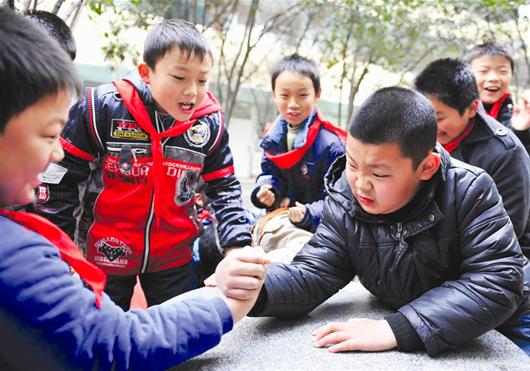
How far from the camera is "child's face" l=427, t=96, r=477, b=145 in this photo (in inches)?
91.4

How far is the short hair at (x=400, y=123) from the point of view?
1.50m

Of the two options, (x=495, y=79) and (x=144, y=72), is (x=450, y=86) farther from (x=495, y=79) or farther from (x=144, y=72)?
(x=144, y=72)

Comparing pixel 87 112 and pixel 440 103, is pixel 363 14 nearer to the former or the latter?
pixel 440 103

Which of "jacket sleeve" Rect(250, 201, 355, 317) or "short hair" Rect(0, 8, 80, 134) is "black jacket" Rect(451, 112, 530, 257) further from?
"short hair" Rect(0, 8, 80, 134)

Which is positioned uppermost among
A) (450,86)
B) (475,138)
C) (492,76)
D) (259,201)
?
(492,76)

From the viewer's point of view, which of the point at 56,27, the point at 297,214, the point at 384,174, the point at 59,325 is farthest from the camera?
the point at 297,214

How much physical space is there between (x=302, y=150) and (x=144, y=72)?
112cm

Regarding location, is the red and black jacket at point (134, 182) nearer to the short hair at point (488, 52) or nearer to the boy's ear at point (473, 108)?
the boy's ear at point (473, 108)

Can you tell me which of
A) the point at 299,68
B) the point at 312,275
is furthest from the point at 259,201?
the point at 312,275

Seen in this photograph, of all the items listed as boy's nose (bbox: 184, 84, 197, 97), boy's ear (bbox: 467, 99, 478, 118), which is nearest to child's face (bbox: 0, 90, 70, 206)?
boy's nose (bbox: 184, 84, 197, 97)

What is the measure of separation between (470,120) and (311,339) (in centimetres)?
147

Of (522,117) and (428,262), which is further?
(522,117)

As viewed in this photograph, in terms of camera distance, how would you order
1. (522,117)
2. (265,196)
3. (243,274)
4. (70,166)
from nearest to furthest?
1. (243,274)
2. (70,166)
3. (522,117)
4. (265,196)

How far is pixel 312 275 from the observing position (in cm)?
157
